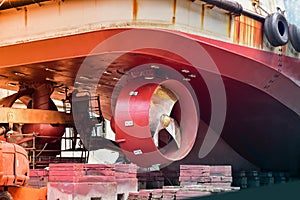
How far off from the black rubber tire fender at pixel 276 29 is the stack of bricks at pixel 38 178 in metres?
3.78

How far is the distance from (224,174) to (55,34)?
8.55 ft

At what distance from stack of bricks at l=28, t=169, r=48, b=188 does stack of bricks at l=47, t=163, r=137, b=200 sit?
918 millimetres

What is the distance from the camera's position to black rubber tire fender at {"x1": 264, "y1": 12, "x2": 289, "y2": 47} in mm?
7207

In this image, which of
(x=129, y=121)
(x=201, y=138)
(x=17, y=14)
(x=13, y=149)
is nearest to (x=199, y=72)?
(x=129, y=121)

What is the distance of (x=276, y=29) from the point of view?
7199mm

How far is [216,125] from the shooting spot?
7.87 m

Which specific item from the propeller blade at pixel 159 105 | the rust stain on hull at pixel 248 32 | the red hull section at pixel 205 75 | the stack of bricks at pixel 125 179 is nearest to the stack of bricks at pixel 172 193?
the stack of bricks at pixel 125 179

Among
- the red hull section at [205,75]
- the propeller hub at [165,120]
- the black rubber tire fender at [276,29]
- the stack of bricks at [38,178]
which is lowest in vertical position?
the stack of bricks at [38,178]

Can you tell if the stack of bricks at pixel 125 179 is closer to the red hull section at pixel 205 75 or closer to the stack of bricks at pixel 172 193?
the stack of bricks at pixel 172 193

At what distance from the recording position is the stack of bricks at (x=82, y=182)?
4.30 m

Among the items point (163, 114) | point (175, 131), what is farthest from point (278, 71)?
point (163, 114)

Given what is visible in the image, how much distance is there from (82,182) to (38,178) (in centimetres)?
128

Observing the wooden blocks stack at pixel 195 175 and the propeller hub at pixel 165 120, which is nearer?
the wooden blocks stack at pixel 195 175

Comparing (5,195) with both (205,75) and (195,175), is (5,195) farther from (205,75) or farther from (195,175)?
(205,75)
